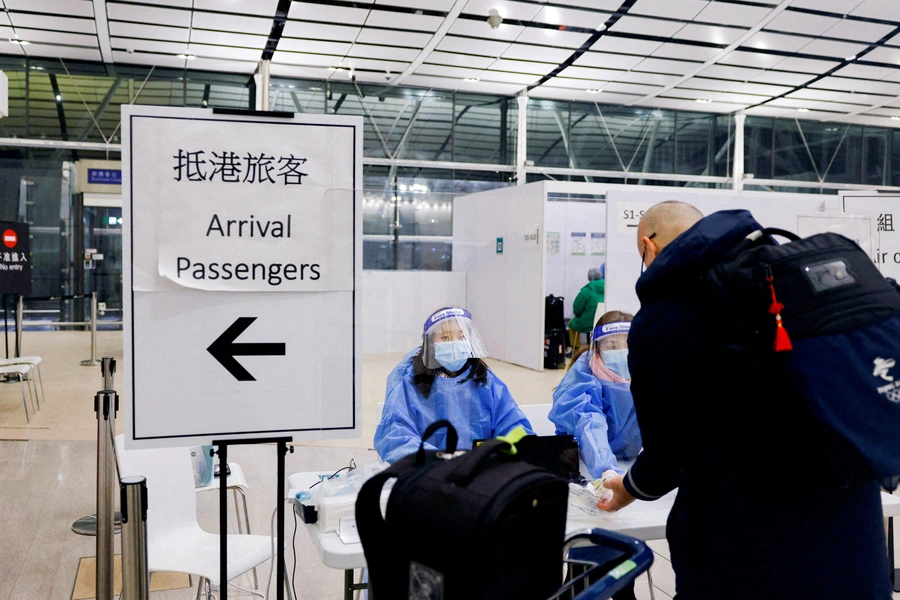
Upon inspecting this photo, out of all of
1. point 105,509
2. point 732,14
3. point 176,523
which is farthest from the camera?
point 732,14

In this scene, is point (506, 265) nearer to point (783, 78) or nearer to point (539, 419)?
point (783, 78)

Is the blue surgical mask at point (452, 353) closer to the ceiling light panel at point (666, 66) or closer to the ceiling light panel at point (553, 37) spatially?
the ceiling light panel at point (553, 37)

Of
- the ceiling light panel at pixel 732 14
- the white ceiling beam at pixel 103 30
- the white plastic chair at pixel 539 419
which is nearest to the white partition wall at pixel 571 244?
the ceiling light panel at pixel 732 14

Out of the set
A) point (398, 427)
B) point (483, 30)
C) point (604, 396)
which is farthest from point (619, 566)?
point (483, 30)

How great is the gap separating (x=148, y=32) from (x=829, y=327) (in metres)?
9.64

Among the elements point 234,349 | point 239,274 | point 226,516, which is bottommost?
point 226,516

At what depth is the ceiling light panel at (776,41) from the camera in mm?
9320

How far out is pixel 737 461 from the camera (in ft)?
4.30

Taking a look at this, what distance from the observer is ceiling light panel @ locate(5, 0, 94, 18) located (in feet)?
26.9

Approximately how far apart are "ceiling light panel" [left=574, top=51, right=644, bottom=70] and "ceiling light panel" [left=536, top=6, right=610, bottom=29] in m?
1.02

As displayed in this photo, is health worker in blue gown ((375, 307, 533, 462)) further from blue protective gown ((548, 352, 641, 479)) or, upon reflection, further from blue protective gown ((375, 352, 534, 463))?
blue protective gown ((548, 352, 641, 479))

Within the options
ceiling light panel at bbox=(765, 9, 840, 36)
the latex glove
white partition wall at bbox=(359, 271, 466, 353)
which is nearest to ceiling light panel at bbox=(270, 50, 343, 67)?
white partition wall at bbox=(359, 271, 466, 353)

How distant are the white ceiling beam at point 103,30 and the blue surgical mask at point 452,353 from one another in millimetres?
7372

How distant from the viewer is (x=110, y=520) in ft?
6.78
